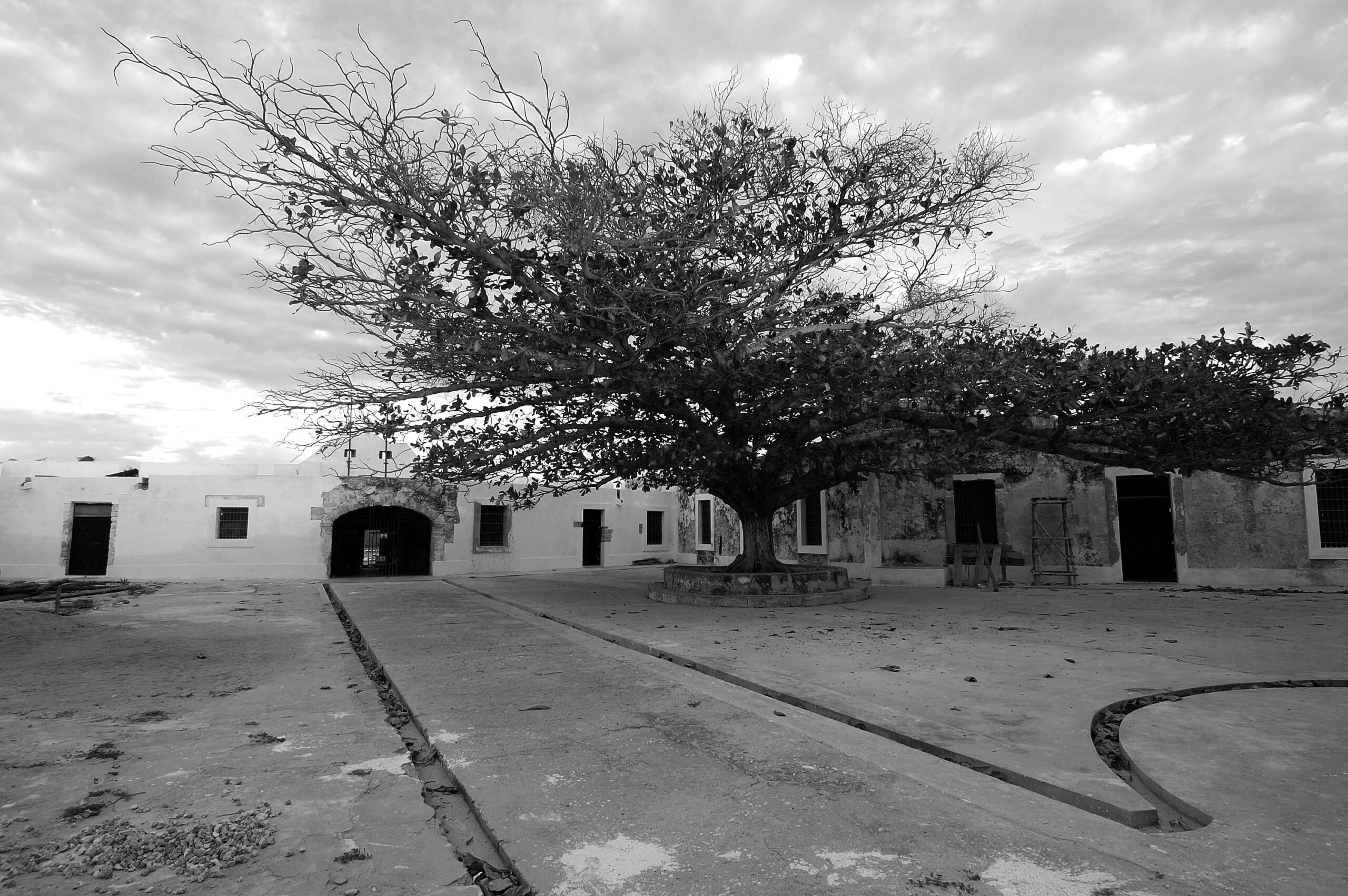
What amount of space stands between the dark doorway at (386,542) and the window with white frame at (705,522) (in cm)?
937

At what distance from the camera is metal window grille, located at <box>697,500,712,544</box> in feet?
85.1

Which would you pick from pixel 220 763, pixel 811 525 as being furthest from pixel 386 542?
pixel 220 763

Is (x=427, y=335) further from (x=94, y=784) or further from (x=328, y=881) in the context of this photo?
(x=328, y=881)

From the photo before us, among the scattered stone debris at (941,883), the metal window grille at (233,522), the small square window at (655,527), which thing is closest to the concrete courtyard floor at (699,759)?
the scattered stone debris at (941,883)

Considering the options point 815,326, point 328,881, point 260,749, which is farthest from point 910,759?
point 815,326

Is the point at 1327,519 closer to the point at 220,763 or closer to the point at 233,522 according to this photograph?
the point at 220,763

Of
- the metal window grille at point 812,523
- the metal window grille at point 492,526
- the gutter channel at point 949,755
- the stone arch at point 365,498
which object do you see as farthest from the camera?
the metal window grille at point 492,526

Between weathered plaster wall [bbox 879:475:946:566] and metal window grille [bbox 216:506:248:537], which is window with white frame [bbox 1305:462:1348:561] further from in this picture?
metal window grille [bbox 216:506:248:537]

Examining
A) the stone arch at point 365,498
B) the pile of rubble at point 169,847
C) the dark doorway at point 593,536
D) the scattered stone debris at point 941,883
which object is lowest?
the pile of rubble at point 169,847

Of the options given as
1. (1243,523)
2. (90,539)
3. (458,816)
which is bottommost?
(458,816)

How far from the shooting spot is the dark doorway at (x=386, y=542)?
23078 mm

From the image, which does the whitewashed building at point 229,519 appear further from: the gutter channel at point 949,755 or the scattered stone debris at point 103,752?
the scattered stone debris at point 103,752

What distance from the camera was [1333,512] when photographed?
13.7m

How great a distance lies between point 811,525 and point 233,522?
1581 centimetres
